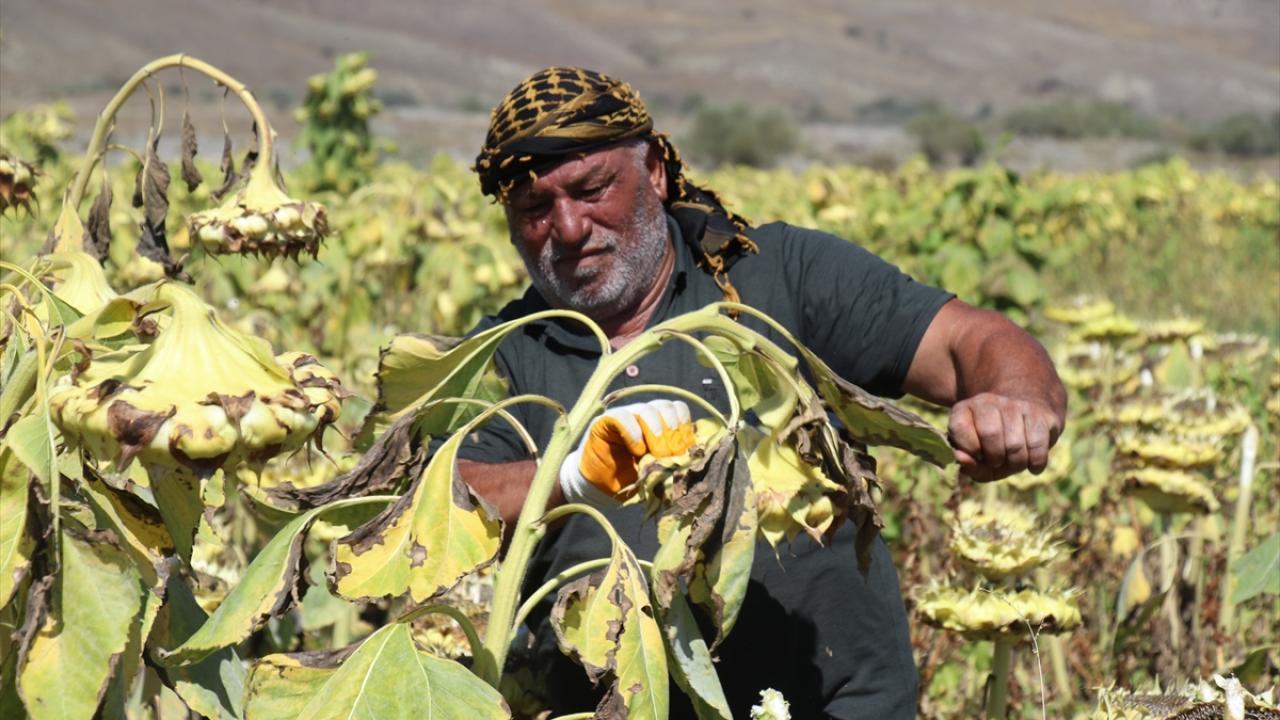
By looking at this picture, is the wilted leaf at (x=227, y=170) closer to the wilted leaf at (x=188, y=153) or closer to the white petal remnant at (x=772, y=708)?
the wilted leaf at (x=188, y=153)

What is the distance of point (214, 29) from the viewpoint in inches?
3022

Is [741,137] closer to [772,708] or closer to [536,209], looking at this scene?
[536,209]

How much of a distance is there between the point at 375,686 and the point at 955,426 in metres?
0.73

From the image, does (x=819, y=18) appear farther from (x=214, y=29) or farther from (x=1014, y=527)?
(x=1014, y=527)

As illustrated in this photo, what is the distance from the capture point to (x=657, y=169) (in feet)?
9.61

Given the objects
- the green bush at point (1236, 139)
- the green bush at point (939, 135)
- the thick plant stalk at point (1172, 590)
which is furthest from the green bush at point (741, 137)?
the thick plant stalk at point (1172, 590)

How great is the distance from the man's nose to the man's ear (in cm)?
19

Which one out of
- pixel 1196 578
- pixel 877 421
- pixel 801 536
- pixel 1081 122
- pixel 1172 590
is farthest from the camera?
pixel 1081 122

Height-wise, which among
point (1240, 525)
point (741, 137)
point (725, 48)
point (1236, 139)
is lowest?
point (725, 48)

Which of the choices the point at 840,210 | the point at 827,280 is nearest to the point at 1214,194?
the point at 840,210

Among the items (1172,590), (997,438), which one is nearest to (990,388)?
(997,438)

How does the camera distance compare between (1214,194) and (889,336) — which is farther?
(1214,194)

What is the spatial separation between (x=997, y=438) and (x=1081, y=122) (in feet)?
166

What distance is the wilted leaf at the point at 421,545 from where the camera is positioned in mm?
1414
